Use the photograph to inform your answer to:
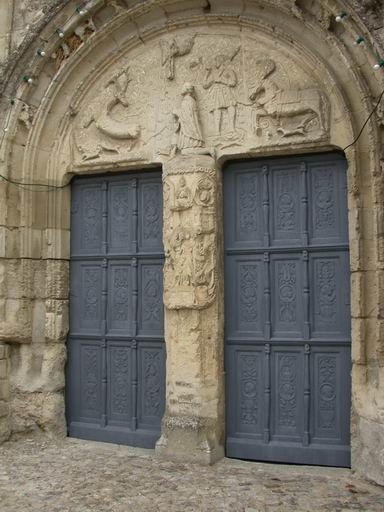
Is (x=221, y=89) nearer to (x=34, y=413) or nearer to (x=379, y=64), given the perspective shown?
(x=379, y=64)

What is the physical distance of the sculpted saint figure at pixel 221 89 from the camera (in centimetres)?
475

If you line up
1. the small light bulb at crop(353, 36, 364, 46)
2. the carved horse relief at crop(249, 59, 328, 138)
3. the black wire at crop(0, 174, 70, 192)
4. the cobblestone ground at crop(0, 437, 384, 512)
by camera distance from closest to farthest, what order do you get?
the cobblestone ground at crop(0, 437, 384, 512) → the small light bulb at crop(353, 36, 364, 46) → the carved horse relief at crop(249, 59, 328, 138) → the black wire at crop(0, 174, 70, 192)

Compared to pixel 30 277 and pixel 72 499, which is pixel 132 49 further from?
pixel 72 499

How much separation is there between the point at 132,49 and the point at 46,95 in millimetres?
883

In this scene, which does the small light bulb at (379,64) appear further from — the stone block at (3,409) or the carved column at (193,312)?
the stone block at (3,409)

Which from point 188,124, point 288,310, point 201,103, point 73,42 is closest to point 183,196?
point 188,124

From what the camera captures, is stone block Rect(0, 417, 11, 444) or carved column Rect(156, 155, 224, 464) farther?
stone block Rect(0, 417, 11, 444)

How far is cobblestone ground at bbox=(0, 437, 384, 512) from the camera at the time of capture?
367 cm

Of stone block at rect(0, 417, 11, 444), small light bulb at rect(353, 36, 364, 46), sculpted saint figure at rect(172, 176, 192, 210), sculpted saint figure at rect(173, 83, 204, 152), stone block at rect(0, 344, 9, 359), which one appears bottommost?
stone block at rect(0, 417, 11, 444)

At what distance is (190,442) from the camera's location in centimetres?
452

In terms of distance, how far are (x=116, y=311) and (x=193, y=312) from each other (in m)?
0.89

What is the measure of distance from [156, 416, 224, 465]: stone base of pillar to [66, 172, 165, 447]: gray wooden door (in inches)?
12.9

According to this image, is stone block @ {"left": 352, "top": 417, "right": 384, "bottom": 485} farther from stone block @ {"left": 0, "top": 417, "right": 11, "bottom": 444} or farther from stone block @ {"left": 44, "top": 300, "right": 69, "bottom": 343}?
stone block @ {"left": 0, "top": 417, "right": 11, "bottom": 444}

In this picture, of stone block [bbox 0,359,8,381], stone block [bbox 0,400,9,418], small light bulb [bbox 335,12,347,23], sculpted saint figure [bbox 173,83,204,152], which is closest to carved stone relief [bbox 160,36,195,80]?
sculpted saint figure [bbox 173,83,204,152]
